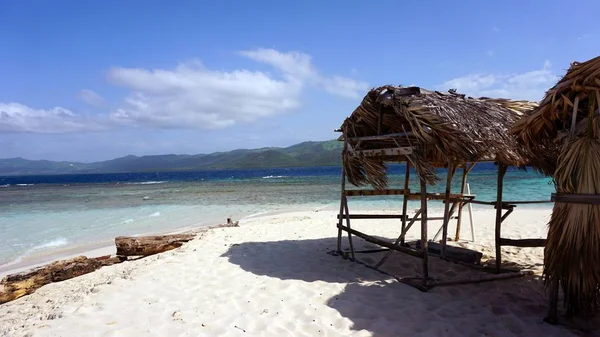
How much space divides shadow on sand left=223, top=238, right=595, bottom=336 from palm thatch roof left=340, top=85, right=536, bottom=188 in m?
1.46

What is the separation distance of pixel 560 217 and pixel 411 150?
1.96m

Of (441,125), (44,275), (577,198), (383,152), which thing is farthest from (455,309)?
(44,275)

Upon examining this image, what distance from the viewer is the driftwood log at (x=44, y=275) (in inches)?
229

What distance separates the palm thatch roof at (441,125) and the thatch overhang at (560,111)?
42 cm

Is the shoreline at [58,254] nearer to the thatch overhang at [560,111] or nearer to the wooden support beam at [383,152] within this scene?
the wooden support beam at [383,152]

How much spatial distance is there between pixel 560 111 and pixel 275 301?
3.64 meters

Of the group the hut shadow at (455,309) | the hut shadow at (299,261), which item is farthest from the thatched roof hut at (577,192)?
the hut shadow at (299,261)

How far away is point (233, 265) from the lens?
6.14 meters

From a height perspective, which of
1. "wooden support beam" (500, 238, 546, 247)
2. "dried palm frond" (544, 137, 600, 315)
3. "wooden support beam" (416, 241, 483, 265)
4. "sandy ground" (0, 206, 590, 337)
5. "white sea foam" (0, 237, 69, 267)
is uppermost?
"dried palm frond" (544, 137, 600, 315)

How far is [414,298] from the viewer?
456 cm

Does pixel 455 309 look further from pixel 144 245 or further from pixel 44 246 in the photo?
pixel 44 246

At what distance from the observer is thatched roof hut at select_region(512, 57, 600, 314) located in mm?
3396

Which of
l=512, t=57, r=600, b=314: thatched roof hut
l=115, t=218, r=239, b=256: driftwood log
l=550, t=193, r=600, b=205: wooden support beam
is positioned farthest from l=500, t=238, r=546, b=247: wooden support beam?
l=115, t=218, r=239, b=256: driftwood log

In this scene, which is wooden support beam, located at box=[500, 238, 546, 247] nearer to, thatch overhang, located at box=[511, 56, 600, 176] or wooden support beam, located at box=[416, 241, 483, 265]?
wooden support beam, located at box=[416, 241, 483, 265]
